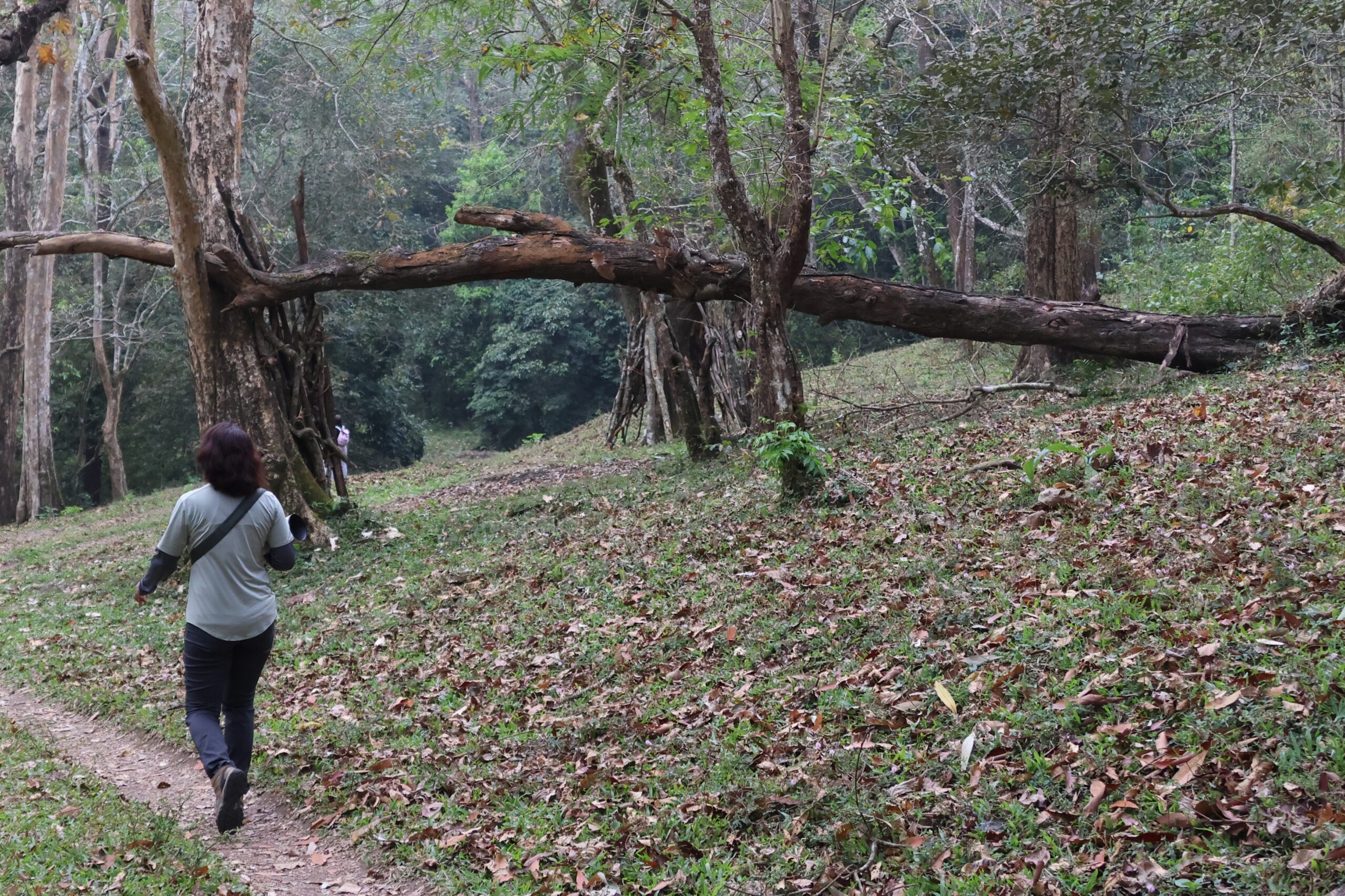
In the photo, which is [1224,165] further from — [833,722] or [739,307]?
[833,722]

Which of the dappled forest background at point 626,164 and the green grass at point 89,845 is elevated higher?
the dappled forest background at point 626,164

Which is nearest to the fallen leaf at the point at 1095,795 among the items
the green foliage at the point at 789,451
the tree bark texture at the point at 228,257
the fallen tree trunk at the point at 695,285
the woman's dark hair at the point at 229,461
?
the woman's dark hair at the point at 229,461

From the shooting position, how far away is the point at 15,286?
2202 cm

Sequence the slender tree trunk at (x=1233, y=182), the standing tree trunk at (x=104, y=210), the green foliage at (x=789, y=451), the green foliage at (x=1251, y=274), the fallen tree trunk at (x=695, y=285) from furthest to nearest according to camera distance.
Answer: the standing tree trunk at (x=104, y=210)
the slender tree trunk at (x=1233, y=182)
the green foliage at (x=1251, y=274)
the fallen tree trunk at (x=695, y=285)
the green foliage at (x=789, y=451)

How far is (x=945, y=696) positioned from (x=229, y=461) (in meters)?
3.69

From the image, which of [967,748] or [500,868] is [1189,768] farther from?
[500,868]

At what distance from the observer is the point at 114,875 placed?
445 centimetres

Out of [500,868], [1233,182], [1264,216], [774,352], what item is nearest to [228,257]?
[774,352]

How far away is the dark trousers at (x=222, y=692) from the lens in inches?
201

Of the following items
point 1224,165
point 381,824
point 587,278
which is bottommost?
point 381,824

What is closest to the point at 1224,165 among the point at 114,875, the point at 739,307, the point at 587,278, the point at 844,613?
the point at 739,307

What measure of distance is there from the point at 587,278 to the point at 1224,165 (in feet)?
67.8

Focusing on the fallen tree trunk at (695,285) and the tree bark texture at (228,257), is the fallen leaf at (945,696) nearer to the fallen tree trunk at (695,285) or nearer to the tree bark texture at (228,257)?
the fallen tree trunk at (695,285)

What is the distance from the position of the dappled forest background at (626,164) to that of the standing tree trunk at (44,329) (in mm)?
2233
